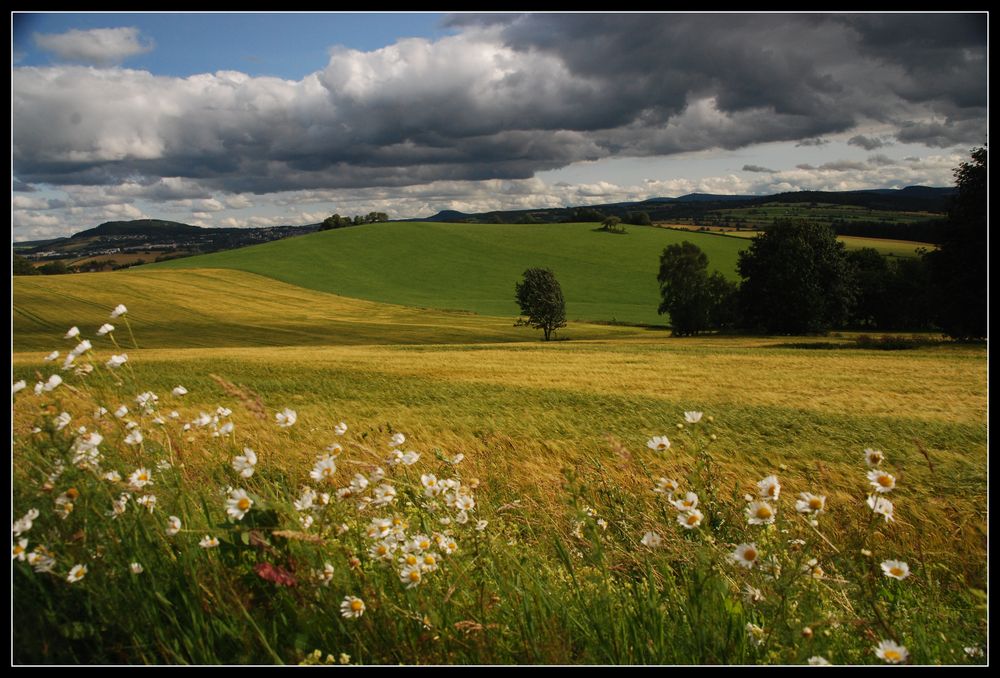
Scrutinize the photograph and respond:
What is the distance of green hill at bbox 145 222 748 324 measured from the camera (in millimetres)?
72375

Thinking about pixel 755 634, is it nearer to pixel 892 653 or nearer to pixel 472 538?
pixel 892 653

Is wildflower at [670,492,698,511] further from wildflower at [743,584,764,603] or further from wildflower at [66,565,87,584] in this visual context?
wildflower at [66,565,87,584]

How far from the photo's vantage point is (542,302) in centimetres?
5275

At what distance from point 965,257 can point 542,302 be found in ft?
143

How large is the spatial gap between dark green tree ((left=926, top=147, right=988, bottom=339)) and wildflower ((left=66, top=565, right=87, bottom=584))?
466 centimetres

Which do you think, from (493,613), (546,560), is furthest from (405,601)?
(546,560)

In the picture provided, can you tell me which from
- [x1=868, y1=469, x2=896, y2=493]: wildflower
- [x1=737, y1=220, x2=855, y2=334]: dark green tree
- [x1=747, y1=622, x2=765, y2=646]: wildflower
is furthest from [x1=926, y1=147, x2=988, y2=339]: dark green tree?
[x1=737, y1=220, x2=855, y2=334]: dark green tree

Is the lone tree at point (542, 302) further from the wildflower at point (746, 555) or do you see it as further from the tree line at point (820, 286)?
the wildflower at point (746, 555)

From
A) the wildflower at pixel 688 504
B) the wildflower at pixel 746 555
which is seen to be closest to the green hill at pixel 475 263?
the wildflower at pixel 688 504

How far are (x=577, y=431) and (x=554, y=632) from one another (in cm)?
677

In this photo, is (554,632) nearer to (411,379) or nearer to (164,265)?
(411,379)

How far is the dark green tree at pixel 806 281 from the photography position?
3975 cm

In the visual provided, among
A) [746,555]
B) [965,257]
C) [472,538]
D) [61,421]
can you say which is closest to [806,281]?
[965,257]

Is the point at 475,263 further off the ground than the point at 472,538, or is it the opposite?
the point at 475,263
